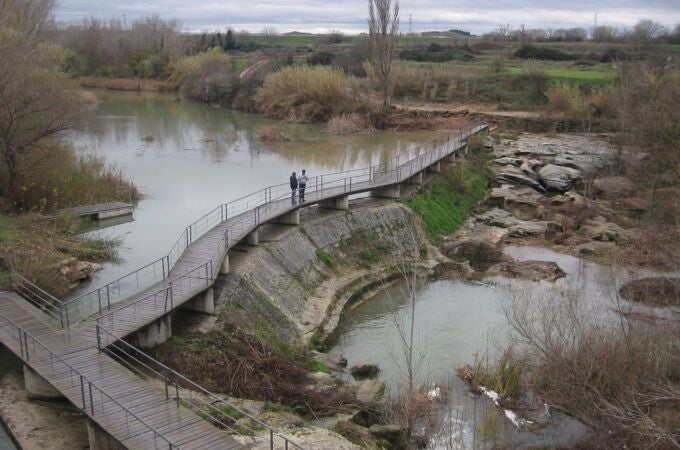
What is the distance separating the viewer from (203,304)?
2100 cm

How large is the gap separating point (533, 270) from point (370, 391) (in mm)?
15181

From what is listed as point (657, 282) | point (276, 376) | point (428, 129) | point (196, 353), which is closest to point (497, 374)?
point (276, 376)

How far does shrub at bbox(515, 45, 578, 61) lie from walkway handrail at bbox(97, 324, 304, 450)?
90.9 meters

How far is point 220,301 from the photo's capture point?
2184 centimetres

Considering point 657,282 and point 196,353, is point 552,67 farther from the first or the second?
point 196,353

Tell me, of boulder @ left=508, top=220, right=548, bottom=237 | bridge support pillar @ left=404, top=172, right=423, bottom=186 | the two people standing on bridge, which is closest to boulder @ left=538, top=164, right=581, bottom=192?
boulder @ left=508, top=220, right=548, bottom=237

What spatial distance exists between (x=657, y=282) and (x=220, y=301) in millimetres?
17809

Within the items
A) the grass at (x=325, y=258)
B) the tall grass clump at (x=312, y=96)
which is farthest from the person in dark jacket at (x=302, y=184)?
the tall grass clump at (x=312, y=96)

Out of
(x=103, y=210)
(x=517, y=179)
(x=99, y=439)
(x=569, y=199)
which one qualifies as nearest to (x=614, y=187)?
(x=569, y=199)

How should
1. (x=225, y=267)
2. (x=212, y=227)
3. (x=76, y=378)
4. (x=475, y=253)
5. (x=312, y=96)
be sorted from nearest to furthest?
(x=76, y=378), (x=225, y=267), (x=212, y=227), (x=475, y=253), (x=312, y=96)

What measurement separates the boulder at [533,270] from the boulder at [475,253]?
2.64 ft

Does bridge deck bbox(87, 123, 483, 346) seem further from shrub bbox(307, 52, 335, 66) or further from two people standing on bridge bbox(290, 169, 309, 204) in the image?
shrub bbox(307, 52, 335, 66)

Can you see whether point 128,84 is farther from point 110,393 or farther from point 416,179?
point 110,393

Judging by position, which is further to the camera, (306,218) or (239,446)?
(306,218)
